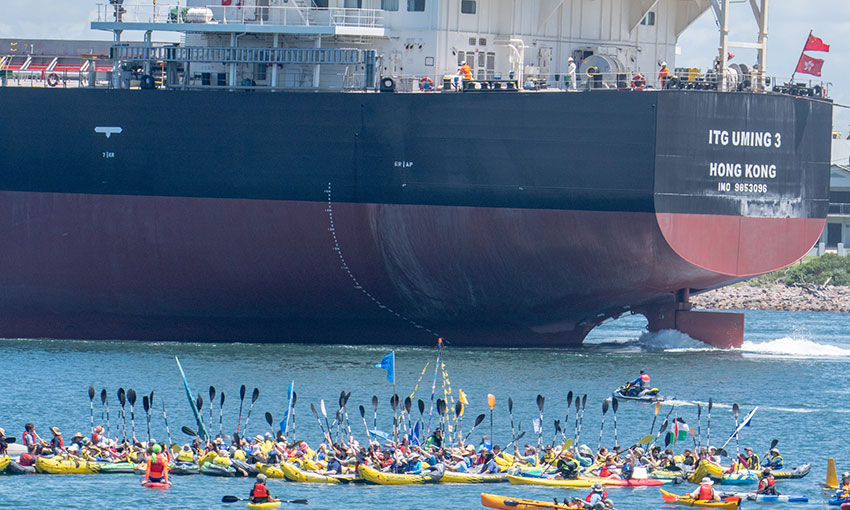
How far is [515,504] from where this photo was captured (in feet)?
103

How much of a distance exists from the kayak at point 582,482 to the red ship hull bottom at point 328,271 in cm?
1218

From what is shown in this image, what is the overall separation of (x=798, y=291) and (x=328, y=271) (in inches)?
1997

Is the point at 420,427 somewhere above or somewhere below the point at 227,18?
below

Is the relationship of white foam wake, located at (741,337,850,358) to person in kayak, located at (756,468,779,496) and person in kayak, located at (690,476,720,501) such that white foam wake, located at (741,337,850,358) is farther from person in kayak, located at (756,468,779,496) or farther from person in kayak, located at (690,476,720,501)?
person in kayak, located at (690,476,720,501)

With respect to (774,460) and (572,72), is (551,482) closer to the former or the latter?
Result: (774,460)

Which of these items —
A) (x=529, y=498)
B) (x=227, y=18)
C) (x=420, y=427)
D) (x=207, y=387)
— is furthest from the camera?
(x=227, y=18)

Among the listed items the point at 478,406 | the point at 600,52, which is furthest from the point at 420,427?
the point at 600,52

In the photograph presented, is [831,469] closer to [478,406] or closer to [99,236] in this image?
[478,406]

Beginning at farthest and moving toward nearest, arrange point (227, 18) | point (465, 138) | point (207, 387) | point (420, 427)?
point (227, 18) → point (465, 138) → point (207, 387) → point (420, 427)

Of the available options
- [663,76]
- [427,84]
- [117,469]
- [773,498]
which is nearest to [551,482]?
[773,498]

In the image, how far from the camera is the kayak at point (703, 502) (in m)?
31.9

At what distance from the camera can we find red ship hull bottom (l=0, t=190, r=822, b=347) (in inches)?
1800

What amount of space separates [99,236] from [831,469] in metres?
24.0

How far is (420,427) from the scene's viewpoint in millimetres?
37844
